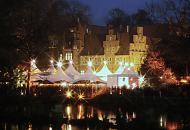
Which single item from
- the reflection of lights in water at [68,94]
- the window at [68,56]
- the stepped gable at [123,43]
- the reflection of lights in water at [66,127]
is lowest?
the reflection of lights in water at [66,127]

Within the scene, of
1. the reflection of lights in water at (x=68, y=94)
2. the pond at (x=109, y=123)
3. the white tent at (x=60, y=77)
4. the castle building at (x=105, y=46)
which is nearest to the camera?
the pond at (x=109, y=123)

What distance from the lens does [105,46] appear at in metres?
78.0

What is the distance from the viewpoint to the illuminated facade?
75.4m

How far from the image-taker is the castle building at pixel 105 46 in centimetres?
7538

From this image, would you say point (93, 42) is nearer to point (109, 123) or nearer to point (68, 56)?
point (68, 56)

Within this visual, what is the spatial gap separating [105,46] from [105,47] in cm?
20

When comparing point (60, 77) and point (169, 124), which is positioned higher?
point (60, 77)

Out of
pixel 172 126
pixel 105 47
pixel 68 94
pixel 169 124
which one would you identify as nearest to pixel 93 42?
pixel 105 47

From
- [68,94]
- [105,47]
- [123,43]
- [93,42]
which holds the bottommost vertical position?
[68,94]

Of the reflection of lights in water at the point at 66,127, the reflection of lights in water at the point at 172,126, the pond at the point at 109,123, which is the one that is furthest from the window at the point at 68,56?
the reflection of lights in water at the point at 66,127

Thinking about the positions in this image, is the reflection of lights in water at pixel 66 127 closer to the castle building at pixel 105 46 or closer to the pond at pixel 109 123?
the pond at pixel 109 123

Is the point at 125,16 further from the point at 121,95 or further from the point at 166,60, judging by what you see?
the point at 121,95

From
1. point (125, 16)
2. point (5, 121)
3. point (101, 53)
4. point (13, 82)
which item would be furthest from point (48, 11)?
point (125, 16)

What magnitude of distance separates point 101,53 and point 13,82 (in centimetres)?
4068
